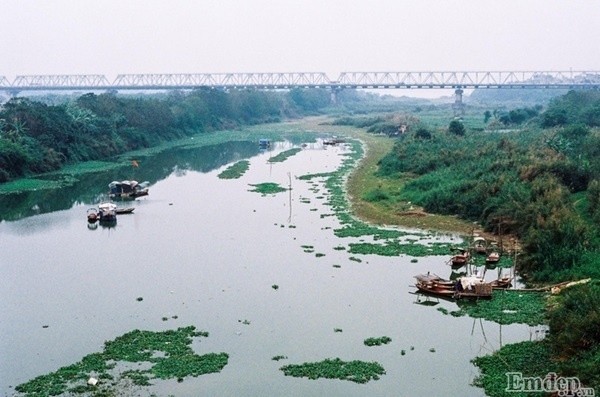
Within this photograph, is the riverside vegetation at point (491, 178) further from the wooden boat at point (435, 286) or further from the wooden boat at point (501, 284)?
the wooden boat at point (435, 286)

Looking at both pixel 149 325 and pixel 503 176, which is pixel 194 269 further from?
pixel 503 176

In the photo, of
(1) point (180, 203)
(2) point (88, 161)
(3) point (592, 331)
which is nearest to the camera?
(3) point (592, 331)

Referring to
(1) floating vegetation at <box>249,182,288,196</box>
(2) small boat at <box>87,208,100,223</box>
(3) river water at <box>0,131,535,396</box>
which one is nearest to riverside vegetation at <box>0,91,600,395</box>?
(3) river water at <box>0,131,535,396</box>

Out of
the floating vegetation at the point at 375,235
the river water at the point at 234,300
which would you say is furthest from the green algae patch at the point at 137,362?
the floating vegetation at the point at 375,235

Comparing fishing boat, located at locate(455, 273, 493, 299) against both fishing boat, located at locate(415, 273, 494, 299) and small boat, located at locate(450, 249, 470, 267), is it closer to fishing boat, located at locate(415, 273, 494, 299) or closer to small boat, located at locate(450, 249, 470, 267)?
fishing boat, located at locate(415, 273, 494, 299)

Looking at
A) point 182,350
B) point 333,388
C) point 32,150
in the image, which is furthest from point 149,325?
point 32,150

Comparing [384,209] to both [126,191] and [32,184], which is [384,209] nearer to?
[126,191]
